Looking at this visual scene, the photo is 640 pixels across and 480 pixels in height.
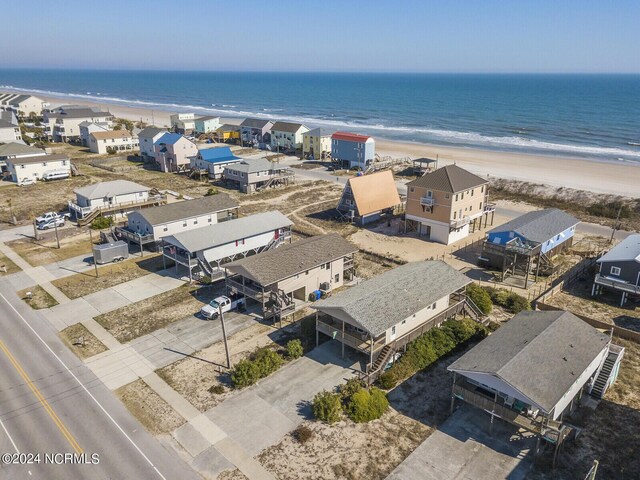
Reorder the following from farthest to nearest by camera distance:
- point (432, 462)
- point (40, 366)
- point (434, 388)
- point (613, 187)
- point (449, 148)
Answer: point (449, 148)
point (613, 187)
point (40, 366)
point (434, 388)
point (432, 462)

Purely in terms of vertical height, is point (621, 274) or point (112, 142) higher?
point (112, 142)

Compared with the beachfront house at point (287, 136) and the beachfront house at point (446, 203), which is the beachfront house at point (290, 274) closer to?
the beachfront house at point (446, 203)

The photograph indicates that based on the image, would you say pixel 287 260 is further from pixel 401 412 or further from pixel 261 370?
pixel 401 412

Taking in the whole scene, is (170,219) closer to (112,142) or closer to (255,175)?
(255,175)

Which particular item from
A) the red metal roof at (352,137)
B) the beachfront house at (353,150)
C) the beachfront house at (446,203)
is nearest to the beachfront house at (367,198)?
the beachfront house at (446,203)

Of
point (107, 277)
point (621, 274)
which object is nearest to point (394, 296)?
point (621, 274)

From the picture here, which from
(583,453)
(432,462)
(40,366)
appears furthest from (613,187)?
(40,366)
